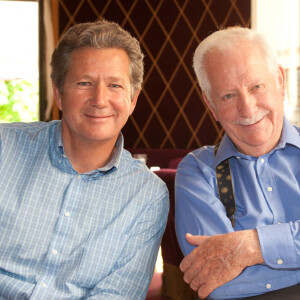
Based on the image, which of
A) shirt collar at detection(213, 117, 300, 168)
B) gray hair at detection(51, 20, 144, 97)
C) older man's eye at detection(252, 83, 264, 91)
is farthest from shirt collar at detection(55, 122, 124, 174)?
older man's eye at detection(252, 83, 264, 91)

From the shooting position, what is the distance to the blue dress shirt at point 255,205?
54.2 inches

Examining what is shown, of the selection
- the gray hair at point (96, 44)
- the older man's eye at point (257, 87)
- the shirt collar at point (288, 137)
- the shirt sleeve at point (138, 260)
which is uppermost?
the gray hair at point (96, 44)

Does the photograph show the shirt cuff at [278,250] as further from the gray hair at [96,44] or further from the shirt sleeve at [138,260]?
the gray hair at [96,44]

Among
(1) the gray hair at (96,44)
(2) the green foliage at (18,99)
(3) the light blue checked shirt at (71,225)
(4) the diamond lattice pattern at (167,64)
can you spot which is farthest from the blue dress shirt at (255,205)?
(2) the green foliage at (18,99)

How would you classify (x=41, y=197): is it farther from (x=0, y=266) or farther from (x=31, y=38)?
(x=31, y=38)

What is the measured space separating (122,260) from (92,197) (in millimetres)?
230

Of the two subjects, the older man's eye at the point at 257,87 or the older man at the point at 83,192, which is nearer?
the older man at the point at 83,192

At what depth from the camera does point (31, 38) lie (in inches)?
221

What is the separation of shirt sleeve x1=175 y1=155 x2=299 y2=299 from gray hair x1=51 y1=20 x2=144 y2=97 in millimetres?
397

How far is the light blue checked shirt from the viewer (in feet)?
4.94

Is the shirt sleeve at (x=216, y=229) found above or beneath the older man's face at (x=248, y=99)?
beneath

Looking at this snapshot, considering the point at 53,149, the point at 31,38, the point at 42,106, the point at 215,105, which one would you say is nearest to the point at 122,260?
the point at 53,149

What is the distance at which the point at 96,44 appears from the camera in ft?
5.46

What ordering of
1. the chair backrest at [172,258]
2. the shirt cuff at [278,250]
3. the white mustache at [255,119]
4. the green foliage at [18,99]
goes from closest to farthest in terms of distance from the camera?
the shirt cuff at [278,250]
the white mustache at [255,119]
the chair backrest at [172,258]
the green foliage at [18,99]
